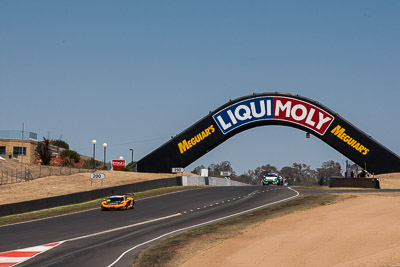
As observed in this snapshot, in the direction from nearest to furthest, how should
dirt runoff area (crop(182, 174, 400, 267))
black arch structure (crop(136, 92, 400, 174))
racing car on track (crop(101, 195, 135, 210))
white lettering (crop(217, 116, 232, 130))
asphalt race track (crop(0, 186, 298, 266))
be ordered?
dirt runoff area (crop(182, 174, 400, 267)) < asphalt race track (crop(0, 186, 298, 266)) < racing car on track (crop(101, 195, 135, 210)) < black arch structure (crop(136, 92, 400, 174)) < white lettering (crop(217, 116, 232, 130))

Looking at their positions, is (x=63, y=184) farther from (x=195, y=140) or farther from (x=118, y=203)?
(x=118, y=203)

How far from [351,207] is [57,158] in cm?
7520

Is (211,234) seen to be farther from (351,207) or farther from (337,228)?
(351,207)

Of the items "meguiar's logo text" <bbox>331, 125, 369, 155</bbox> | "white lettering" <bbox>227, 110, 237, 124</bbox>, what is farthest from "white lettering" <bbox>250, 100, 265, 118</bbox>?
"meguiar's logo text" <bbox>331, 125, 369, 155</bbox>

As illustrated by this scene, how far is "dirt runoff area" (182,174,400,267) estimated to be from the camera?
806 inches

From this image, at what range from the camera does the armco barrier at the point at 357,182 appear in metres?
52.4

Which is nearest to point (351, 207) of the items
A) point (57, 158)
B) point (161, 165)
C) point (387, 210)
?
point (387, 210)

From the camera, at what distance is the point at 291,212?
33688 millimetres

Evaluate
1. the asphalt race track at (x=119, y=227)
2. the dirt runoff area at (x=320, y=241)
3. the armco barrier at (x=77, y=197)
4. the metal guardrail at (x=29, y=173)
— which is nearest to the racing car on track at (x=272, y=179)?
the armco barrier at (x=77, y=197)

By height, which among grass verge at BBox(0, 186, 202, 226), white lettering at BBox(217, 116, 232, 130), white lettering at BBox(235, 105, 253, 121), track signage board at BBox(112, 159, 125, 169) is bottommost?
grass verge at BBox(0, 186, 202, 226)

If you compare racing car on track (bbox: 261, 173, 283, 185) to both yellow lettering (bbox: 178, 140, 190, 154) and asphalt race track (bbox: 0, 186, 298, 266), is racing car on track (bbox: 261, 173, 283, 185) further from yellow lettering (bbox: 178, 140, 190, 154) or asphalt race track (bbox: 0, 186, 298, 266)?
asphalt race track (bbox: 0, 186, 298, 266)

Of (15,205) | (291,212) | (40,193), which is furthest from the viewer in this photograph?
(40,193)

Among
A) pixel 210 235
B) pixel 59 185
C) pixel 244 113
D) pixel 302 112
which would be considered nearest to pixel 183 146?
pixel 244 113

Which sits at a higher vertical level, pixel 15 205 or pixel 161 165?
pixel 161 165
